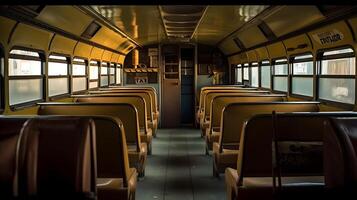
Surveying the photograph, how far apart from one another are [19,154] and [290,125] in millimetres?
2065

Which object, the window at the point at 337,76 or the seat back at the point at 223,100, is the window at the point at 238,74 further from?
the window at the point at 337,76

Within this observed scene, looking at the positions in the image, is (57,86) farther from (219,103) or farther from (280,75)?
(280,75)

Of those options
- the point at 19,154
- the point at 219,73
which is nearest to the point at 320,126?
the point at 19,154

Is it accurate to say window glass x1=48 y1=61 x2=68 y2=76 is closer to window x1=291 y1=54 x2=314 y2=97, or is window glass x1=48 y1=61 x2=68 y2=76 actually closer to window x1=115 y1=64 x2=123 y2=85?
window x1=291 y1=54 x2=314 y2=97

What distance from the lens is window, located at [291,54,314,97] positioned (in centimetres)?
627

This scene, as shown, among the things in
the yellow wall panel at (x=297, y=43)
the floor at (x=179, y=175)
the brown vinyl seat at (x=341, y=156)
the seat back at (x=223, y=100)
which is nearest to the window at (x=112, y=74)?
the floor at (x=179, y=175)

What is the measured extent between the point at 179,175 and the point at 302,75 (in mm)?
2363

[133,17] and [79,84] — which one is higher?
[133,17]

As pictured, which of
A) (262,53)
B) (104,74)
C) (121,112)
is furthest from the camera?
(104,74)

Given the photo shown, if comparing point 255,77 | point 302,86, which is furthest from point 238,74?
point 302,86

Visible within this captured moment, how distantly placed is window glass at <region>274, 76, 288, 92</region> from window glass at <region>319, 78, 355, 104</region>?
1.70 m

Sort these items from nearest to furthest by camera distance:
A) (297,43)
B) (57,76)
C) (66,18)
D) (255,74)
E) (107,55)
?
(66,18) → (297,43) → (57,76) → (255,74) → (107,55)

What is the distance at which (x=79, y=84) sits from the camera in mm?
8352
